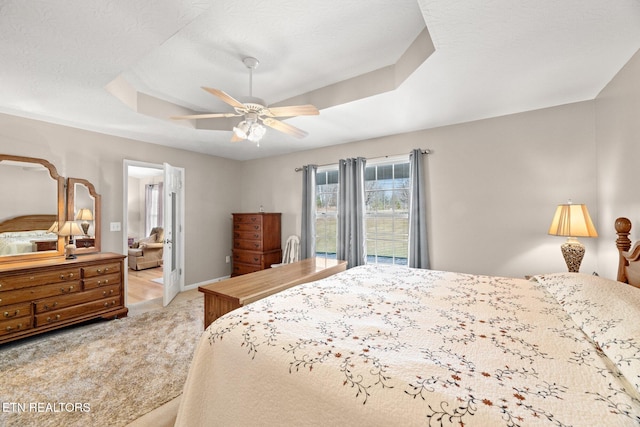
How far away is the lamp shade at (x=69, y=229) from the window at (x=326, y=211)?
3.31m

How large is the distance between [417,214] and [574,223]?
58.2 inches

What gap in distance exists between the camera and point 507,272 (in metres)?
2.92

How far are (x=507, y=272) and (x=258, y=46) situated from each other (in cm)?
342

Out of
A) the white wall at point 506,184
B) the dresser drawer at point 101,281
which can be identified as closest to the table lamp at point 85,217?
the dresser drawer at point 101,281

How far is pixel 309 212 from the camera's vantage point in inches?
173

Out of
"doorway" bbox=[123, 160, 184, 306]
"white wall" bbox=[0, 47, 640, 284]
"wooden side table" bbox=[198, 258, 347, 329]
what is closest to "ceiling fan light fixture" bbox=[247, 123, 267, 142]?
"wooden side table" bbox=[198, 258, 347, 329]

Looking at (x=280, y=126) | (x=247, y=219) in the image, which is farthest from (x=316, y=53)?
(x=247, y=219)

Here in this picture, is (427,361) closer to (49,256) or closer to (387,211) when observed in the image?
(387,211)

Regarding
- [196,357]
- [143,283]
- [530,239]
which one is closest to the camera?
[196,357]

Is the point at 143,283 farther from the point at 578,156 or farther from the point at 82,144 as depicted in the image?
the point at 578,156

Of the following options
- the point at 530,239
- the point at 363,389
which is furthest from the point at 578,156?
the point at 363,389

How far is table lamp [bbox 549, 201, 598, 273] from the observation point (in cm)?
224

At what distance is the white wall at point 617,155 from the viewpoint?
1.87m

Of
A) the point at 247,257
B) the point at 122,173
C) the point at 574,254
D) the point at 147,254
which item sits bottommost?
the point at 147,254
